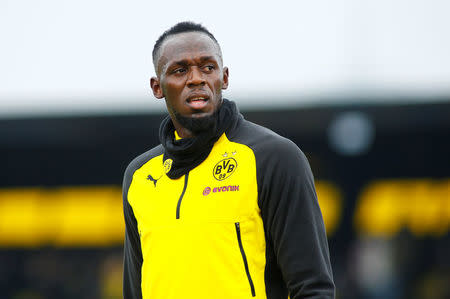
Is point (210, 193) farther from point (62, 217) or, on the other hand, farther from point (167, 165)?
point (62, 217)

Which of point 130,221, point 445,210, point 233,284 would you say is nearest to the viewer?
point 233,284

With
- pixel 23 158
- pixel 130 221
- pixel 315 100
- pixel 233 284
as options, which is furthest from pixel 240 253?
pixel 23 158

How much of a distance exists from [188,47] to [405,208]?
9.69 metres

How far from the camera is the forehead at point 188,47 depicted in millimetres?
2674

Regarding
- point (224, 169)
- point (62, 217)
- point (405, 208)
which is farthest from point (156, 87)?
point (62, 217)

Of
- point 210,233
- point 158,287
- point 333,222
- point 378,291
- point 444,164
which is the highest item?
point 210,233

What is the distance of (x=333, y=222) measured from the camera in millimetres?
11961

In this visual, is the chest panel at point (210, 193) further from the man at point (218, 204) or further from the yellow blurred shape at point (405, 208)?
the yellow blurred shape at point (405, 208)

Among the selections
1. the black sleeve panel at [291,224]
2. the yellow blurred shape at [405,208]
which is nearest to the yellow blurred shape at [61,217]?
the yellow blurred shape at [405,208]

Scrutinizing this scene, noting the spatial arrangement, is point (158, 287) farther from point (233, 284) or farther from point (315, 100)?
point (315, 100)

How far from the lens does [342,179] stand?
39.4ft

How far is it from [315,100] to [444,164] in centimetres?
222

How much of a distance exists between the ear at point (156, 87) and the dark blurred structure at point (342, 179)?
29.6 feet

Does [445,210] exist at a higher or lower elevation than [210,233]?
lower
